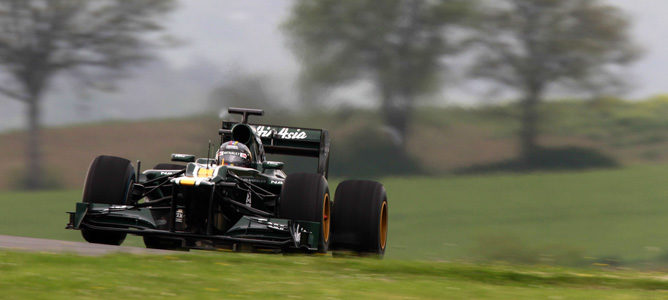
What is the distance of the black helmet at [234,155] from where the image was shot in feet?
47.2

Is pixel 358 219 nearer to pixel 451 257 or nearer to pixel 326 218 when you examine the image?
pixel 326 218

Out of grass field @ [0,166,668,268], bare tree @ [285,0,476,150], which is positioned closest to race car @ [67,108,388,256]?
grass field @ [0,166,668,268]

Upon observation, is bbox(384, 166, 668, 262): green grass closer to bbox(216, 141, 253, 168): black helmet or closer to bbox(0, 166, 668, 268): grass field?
bbox(0, 166, 668, 268): grass field

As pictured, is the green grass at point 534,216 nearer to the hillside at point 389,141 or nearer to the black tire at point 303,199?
the hillside at point 389,141

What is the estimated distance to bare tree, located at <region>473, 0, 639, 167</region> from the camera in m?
33.3

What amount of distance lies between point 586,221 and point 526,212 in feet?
6.07

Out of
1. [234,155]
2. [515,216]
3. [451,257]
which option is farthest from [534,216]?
[234,155]

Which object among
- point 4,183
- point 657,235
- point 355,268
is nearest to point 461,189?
point 657,235

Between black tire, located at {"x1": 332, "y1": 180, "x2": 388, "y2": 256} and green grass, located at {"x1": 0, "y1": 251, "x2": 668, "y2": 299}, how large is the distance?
2090mm

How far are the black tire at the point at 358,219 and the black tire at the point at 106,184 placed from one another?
116 inches

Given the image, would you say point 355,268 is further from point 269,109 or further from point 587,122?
point 587,122

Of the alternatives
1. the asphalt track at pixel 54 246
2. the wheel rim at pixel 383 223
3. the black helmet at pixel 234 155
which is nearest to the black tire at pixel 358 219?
the wheel rim at pixel 383 223

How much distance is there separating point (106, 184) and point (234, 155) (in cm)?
186

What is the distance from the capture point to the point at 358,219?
14.4 m
